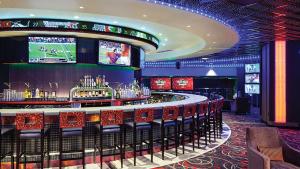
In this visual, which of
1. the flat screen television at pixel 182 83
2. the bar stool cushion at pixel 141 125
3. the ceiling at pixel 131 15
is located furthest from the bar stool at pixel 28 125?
the flat screen television at pixel 182 83

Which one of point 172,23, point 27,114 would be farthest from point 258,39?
point 27,114

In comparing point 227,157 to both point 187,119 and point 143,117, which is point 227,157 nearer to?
point 187,119

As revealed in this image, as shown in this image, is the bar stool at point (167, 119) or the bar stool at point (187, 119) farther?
the bar stool at point (187, 119)

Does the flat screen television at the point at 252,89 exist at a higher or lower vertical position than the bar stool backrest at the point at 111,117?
higher

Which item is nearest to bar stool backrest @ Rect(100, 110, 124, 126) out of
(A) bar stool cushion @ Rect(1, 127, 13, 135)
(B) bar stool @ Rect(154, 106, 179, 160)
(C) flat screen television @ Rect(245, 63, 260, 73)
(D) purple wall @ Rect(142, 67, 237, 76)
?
(B) bar stool @ Rect(154, 106, 179, 160)

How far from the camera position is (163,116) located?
517 centimetres

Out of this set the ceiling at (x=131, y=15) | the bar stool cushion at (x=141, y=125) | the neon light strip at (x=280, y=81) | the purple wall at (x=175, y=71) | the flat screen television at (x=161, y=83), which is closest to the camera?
the bar stool cushion at (x=141, y=125)

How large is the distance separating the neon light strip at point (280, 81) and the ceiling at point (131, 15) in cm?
175

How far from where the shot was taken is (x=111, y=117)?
4.58m

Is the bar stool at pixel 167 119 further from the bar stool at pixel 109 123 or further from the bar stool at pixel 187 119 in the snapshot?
the bar stool at pixel 109 123

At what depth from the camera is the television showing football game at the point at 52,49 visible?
7.75m

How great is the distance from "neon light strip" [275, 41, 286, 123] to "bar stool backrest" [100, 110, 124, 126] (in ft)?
23.4

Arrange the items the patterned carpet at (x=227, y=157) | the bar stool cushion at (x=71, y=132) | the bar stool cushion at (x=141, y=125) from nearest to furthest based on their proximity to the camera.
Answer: the bar stool cushion at (x=71, y=132), the patterned carpet at (x=227, y=157), the bar stool cushion at (x=141, y=125)

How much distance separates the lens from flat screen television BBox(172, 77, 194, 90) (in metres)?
17.8
